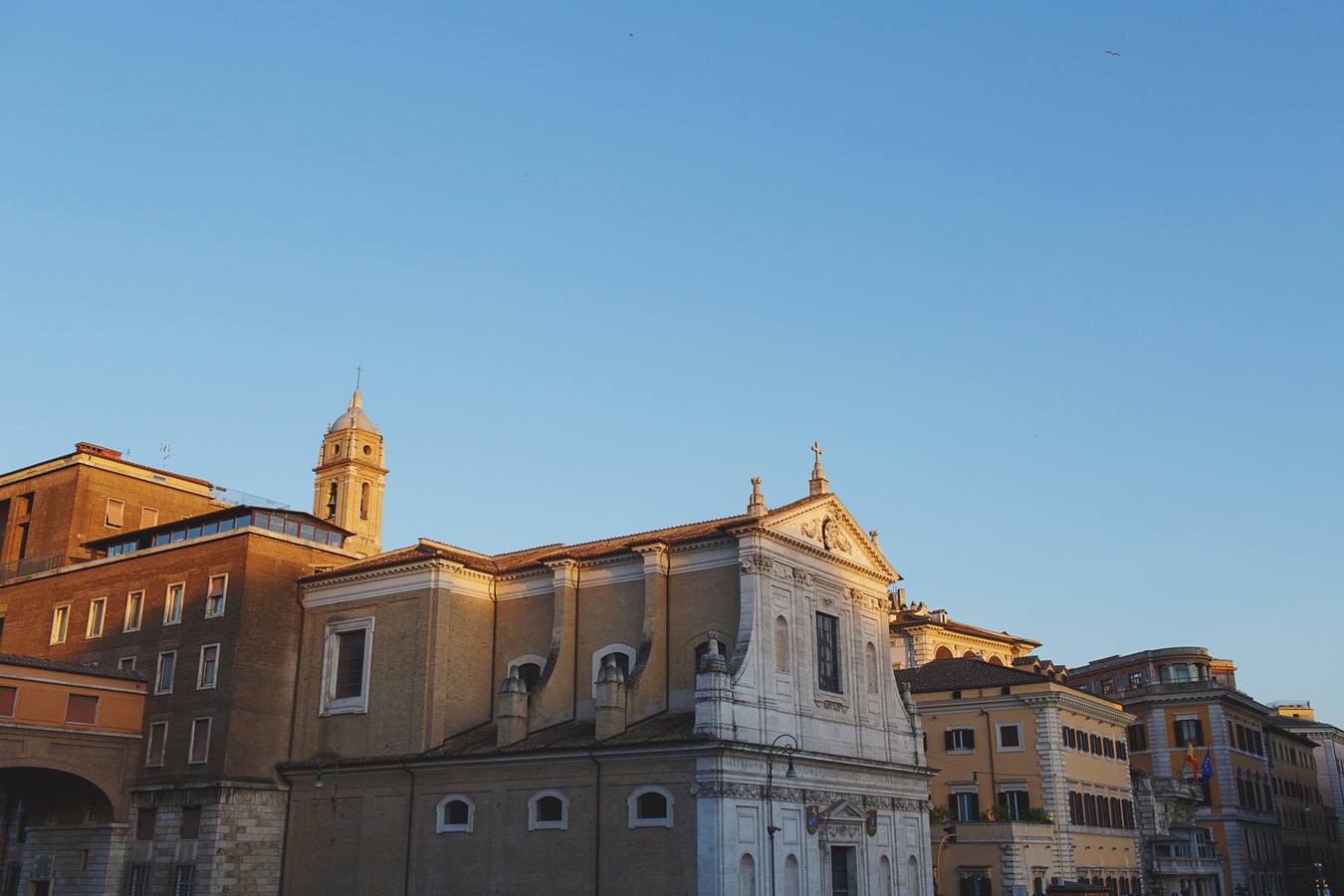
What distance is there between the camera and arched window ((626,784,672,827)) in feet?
112

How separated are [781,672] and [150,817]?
23.3 meters

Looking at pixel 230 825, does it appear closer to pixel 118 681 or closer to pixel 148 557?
pixel 118 681

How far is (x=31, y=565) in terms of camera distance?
52062mm

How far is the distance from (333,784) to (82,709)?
9834 millimetres

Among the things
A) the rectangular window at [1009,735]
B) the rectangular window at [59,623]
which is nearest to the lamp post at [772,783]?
the rectangular window at [1009,735]

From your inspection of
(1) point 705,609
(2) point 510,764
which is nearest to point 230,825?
(2) point 510,764

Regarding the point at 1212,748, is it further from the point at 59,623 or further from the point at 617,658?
the point at 59,623

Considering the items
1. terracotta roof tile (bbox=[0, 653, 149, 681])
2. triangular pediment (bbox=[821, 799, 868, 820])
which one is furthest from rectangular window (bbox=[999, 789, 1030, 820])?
terracotta roof tile (bbox=[0, 653, 149, 681])

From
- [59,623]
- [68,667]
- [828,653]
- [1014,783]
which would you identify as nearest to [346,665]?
[68,667]

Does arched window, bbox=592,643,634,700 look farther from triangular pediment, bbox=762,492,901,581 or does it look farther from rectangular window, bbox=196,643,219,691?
rectangular window, bbox=196,643,219,691

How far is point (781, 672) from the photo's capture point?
124 ft

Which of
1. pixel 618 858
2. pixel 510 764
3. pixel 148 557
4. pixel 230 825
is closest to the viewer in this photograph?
pixel 618 858

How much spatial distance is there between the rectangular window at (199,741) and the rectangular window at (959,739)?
3038cm

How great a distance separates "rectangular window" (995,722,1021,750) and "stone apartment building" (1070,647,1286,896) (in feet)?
79.0
